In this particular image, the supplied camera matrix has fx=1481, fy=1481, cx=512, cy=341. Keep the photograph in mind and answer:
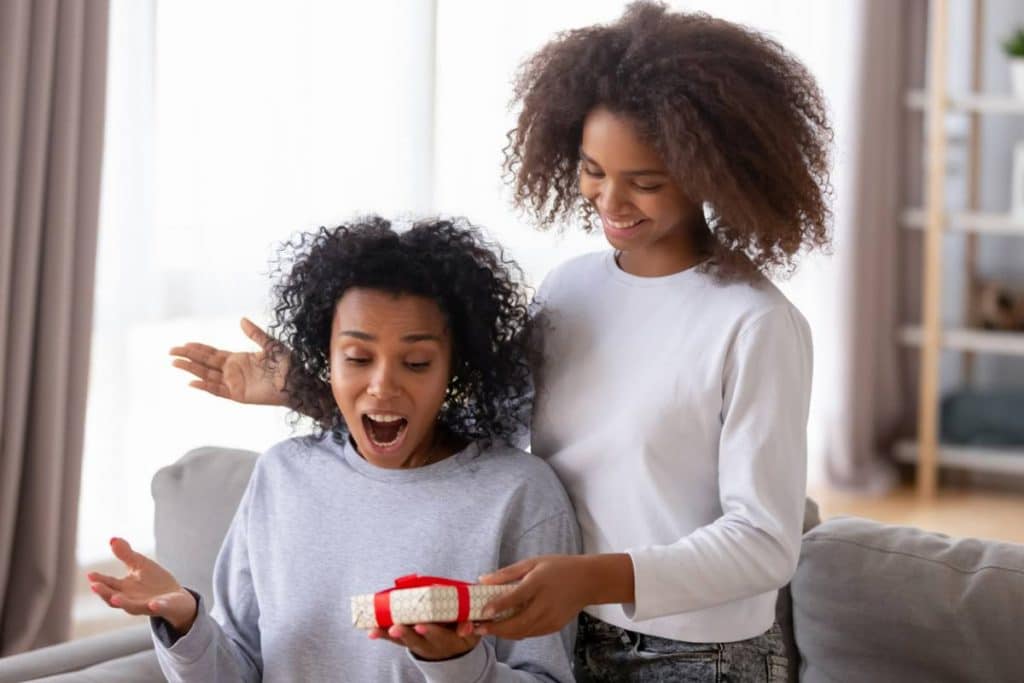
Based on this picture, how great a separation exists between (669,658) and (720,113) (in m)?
0.55

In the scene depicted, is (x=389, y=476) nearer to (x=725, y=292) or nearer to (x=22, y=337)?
(x=725, y=292)

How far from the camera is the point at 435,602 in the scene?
4.19ft

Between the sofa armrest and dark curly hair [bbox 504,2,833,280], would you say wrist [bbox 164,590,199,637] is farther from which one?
dark curly hair [bbox 504,2,833,280]

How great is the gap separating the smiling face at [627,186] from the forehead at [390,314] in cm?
21

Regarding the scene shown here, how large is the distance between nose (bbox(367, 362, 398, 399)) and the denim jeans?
325 mm

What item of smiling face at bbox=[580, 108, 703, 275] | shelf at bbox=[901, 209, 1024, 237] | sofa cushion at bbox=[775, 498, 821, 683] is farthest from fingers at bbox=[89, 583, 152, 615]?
shelf at bbox=[901, 209, 1024, 237]

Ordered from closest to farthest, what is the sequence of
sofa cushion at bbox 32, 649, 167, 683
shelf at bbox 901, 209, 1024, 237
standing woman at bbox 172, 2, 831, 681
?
standing woman at bbox 172, 2, 831, 681 → sofa cushion at bbox 32, 649, 167, 683 → shelf at bbox 901, 209, 1024, 237

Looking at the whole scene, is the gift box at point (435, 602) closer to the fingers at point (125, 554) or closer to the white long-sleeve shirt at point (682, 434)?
the white long-sleeve shirt at point (682, 434)

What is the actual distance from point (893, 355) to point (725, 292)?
13.1 feet

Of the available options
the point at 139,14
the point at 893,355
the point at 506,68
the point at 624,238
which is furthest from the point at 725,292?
the point at 893,355

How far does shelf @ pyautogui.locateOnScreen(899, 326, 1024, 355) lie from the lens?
494 cm

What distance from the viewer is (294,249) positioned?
5.49 feet

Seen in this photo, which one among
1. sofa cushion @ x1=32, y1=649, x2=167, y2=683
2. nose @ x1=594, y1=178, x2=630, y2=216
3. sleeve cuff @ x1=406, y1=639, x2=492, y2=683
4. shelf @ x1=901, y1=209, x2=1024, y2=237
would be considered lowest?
sofa cushion @ x1=32, y1=649, x2=167, y2=683

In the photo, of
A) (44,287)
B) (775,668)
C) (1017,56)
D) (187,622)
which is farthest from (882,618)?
(1017,56)
